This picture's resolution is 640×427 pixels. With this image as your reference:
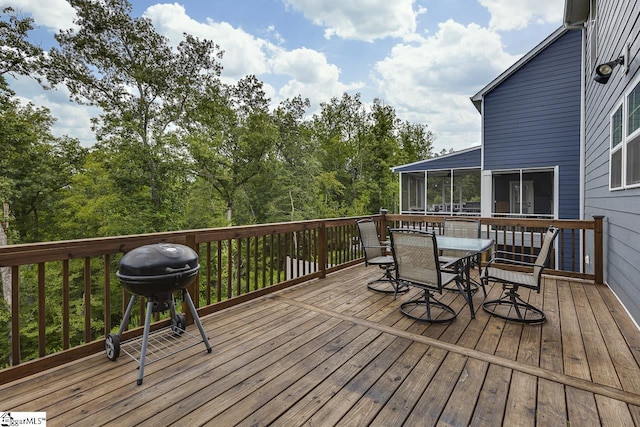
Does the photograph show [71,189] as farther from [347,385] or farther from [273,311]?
[347,385]

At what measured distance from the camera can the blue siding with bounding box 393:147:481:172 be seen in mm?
9539

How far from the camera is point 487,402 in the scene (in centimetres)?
181

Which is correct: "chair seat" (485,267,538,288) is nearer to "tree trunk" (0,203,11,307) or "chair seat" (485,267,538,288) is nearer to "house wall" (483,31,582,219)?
"house wall" (483,31,582,219)

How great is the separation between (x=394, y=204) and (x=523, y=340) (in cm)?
1930

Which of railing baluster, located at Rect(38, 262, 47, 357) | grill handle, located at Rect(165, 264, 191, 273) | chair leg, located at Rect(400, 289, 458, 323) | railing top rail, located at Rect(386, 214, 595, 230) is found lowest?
chair leg, located at Rect(400, 289, 458, 323)

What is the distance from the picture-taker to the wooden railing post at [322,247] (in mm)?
4684

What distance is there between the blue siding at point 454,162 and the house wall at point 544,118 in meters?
1.27

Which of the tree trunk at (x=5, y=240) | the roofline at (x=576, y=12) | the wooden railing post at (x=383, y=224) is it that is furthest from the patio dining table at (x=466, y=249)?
the tree trunk at (x=5, y=240)

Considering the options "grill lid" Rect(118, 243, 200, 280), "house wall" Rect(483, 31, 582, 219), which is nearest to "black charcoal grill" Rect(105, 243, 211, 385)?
"grill lid" Rect(118, 243, 200, 280)

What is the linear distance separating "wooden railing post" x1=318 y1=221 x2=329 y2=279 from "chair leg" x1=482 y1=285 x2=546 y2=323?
86.3 inches

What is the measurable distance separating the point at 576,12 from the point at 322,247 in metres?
6.65

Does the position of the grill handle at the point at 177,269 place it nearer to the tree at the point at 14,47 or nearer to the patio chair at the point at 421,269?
the patio chair at the point at 421,269

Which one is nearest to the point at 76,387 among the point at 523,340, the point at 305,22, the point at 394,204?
the point at 523,340

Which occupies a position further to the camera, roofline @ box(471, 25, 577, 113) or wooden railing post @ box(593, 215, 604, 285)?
roofline @ box(471, 25, 577, 113)
